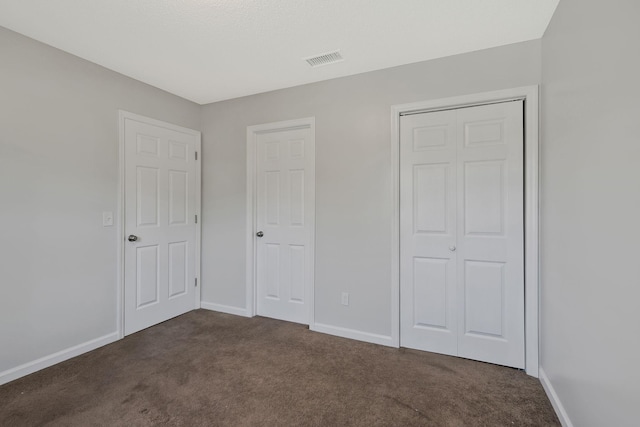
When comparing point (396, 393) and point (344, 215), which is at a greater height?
point (344, 215)

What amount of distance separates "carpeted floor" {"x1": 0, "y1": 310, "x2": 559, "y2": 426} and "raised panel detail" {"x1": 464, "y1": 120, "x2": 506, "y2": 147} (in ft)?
5.74

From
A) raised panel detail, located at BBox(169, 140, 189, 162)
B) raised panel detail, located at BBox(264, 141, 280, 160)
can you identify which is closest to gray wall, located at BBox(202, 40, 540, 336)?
raised panel detail, located at BBox(264, 141, 280, 160)

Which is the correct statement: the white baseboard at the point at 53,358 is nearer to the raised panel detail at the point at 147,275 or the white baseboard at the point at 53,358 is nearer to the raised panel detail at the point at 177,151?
the raised panel detail at the point at 147,275

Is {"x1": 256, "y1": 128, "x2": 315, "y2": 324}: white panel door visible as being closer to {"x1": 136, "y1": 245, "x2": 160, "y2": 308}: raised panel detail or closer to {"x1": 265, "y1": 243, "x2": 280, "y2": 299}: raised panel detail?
{"x1": 265, "y1": 243, "x2": 280, "y2": 299}: raised panel detail

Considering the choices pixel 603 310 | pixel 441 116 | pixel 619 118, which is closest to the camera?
pixel 619 118

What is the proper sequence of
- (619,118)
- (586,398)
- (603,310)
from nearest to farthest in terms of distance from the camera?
(619,118)
(603,310)
(586,398)

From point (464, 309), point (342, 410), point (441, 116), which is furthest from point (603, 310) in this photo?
point (441, 116)

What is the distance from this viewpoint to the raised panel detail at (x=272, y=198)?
3234 mm

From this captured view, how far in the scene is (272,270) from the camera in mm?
3293

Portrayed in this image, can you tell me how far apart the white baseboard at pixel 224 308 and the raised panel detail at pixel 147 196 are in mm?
1162

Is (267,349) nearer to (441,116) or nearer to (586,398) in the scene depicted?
(586,398)

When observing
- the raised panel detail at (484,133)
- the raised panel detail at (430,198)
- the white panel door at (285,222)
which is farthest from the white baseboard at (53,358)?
the raised panel detail at (484,133)

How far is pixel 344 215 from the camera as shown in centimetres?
283

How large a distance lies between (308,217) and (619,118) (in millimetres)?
2328
